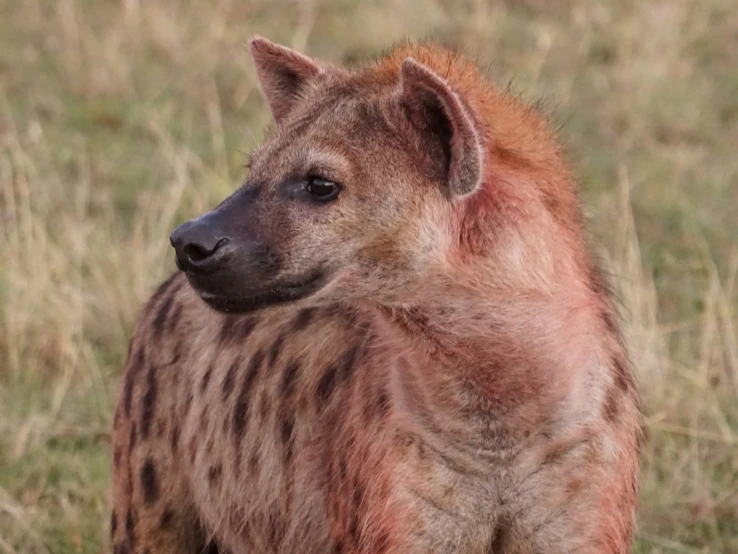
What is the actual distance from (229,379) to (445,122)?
3.08ft

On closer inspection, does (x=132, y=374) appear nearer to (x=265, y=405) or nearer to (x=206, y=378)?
(x=206, y=378)

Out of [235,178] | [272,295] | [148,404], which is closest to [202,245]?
[272,295]

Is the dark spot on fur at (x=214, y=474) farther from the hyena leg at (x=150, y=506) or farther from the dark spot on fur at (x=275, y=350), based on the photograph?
the dark spot on fur at (x=275, y=350)

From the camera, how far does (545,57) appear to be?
6789 mm

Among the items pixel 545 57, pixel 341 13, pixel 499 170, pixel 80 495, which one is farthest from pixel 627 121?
pixel 499 170

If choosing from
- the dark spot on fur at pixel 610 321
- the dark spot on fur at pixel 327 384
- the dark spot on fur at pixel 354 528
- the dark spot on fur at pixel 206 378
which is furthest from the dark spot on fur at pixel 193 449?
the dark spot on fur at pixel 610 321

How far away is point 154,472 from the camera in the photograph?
10.6 feet

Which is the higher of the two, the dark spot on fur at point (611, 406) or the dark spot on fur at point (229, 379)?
the dark spot on fur at point (611, 406)

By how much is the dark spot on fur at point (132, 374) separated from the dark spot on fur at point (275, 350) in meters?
0.34

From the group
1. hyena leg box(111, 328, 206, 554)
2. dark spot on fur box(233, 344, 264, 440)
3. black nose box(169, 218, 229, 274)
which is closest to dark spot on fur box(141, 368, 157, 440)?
hyena leg box(111, 328, 206, 554)

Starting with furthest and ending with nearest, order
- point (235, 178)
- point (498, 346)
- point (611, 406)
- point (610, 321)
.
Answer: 1. point (235, 178)
2. point (610, 321)
3. point (611, 406)
4. point (498, 346)

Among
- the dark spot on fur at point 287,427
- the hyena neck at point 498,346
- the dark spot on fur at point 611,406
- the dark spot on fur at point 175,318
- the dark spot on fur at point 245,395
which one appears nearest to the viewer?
the hyena neck at point 498,346

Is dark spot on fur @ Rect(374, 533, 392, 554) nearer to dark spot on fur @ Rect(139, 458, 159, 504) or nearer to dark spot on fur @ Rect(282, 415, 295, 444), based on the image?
dark spot on fur @ Rect(282, 415, 295, 444)

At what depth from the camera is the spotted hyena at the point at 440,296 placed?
250 centimetres
